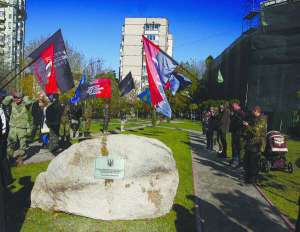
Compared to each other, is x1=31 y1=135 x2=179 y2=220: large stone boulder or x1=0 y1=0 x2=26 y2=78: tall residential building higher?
x1=0 y1=0 x2=26 y2=78: tall residential building

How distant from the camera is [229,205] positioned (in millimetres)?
7242

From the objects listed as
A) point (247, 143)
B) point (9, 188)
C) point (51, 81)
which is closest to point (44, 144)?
point (51, 81)

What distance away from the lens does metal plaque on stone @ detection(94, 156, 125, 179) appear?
628 centimetres

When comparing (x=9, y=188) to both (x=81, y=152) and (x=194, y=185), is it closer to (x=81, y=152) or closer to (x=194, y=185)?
(x=81, y=152)

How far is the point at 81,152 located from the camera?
6477mm

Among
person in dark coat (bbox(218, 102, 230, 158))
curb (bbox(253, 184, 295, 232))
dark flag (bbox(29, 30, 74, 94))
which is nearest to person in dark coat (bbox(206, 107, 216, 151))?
person in dark coat (bbox(218, 102, 230, 158))

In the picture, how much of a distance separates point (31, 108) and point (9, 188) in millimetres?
8438

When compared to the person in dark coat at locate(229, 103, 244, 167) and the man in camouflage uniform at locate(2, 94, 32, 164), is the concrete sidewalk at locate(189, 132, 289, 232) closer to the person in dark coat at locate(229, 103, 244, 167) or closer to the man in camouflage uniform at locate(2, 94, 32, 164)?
the person in dark coat at locate(229, 103, 244, 167)

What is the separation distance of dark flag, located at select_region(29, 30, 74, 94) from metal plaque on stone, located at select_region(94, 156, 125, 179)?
4.31 m

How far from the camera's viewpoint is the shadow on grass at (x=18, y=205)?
5805mm

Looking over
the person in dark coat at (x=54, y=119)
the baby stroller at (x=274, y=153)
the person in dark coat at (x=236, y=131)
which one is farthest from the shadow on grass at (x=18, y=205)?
the baby stroller at (x=274, y=153)

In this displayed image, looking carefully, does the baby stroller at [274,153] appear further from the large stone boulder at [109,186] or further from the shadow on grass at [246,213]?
the large stone boulder at [109,186]

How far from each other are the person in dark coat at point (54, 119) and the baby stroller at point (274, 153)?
256 inches

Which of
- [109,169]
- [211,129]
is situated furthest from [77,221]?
[211,129]
